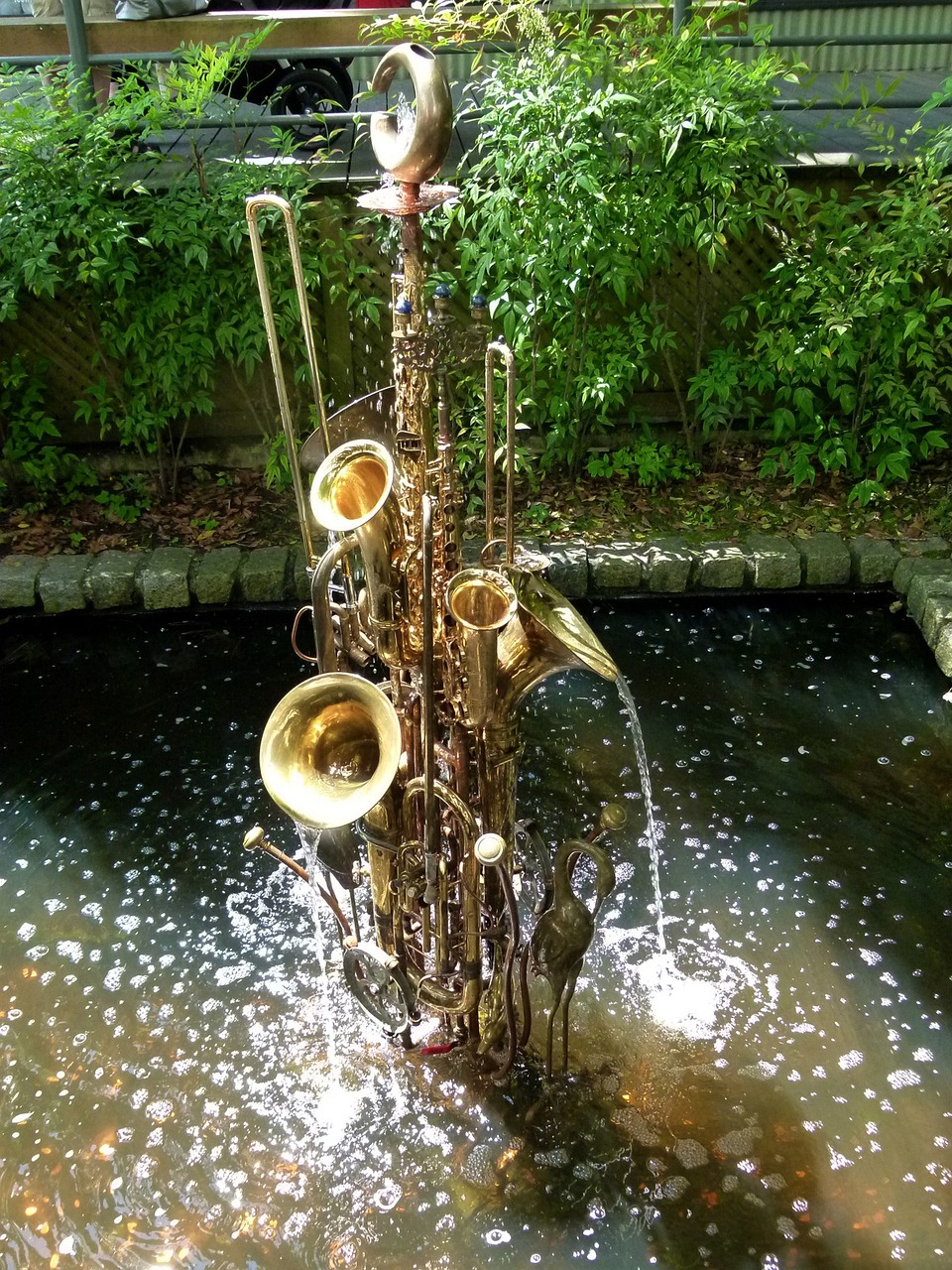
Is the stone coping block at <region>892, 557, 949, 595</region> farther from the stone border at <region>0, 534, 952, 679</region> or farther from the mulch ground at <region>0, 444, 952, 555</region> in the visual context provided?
the mulch ground at <region>0, 444, 952, 555</region>

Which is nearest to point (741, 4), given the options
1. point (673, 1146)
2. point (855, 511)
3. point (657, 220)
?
point (657, 220)

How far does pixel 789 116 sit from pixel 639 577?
16.4 ft

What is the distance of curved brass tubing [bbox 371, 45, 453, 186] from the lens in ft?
6.82

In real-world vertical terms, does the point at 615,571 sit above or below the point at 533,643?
below

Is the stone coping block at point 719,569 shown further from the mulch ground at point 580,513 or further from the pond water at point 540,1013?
the pond water at point 540,1013

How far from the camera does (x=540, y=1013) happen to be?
327 cm

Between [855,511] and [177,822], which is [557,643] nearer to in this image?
[177,822]

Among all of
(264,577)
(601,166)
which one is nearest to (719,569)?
(601,166)

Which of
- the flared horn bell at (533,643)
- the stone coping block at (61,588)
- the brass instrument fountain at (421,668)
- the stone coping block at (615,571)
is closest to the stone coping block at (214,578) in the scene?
the stone coping block at (61,588)

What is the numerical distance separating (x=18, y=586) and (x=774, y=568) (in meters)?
3.77

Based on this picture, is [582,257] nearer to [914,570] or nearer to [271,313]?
[914,570]

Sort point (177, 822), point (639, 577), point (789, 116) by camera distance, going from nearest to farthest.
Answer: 1. point (177, 822)
2. point (639, 577)
3. point (789, 116)

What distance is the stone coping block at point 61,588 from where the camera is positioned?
5141 millimetres

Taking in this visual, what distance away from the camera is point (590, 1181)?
2.79 metres
